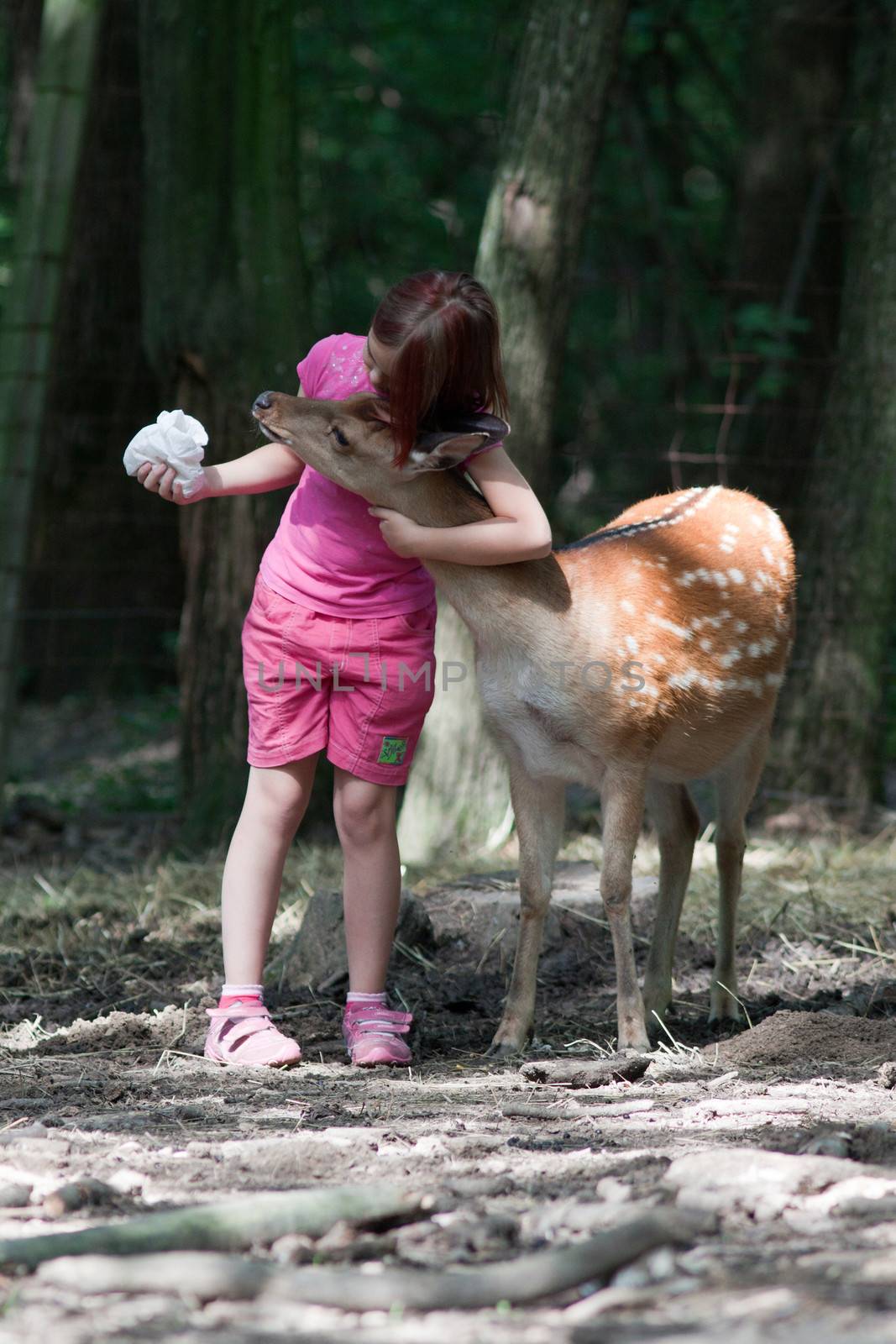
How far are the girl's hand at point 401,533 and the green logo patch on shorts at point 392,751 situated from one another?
49 cm

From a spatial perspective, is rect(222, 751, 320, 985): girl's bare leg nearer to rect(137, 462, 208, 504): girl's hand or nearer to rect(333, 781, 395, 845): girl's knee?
rect(333, 781, 395, 845): girl's knee

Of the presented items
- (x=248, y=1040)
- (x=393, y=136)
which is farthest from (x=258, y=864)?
(x=393, y=136)

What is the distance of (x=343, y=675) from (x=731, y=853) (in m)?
1.32

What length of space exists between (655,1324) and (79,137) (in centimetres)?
522

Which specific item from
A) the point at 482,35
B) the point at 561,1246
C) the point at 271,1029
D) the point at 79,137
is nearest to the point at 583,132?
the point at 79,137

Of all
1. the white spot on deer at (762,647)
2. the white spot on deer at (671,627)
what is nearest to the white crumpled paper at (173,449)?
the white spot on deer at (671,627)

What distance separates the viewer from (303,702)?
13.0 feet

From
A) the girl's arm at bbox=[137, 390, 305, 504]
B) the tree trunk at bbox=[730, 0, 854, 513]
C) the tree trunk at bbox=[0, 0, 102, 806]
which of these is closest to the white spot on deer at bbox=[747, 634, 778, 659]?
the girl's arm at bbox=[137, 390, 305, 504]

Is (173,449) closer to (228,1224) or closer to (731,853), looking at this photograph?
(731,853)

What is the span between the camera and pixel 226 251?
6.34 meters

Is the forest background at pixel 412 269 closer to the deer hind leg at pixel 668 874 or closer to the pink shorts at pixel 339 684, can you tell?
the deer hind leg at pixel 668 874

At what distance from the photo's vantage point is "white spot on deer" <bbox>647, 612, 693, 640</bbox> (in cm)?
402

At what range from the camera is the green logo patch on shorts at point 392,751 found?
3.96 meters

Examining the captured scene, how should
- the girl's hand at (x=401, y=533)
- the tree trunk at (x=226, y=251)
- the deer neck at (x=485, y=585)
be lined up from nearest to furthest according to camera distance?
the girl's hand at (x=401, y=533), the deer neck at (x=485, y=585), the tree trunk at (x=226, y=251)
